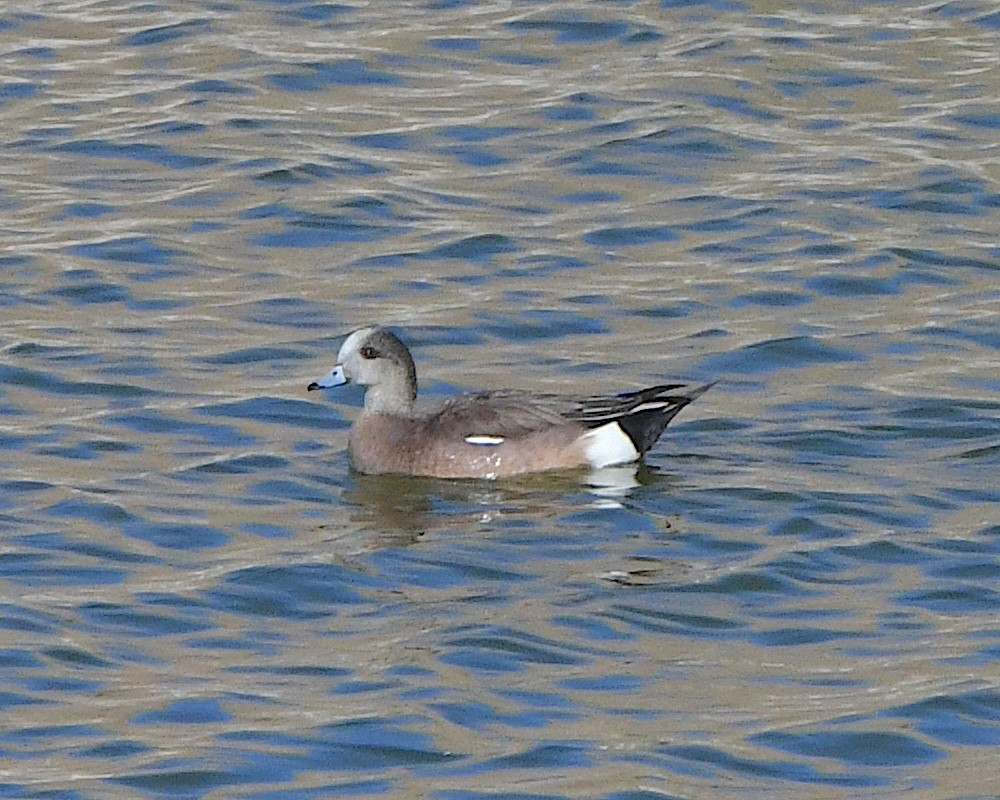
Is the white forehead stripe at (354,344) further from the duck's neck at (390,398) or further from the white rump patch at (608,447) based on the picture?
the white rump patch at (608,447)

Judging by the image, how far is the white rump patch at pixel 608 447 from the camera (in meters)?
9.29

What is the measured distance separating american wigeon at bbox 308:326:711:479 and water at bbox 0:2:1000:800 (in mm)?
137

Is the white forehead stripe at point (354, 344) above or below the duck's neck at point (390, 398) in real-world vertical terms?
above

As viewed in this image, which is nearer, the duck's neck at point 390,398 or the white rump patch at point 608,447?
the white rump patch at point 608,447

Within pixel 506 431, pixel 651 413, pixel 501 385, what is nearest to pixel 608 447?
pixel 651 413

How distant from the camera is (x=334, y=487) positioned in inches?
362

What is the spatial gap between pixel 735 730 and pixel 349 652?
3.91ft

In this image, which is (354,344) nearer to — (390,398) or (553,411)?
(390,398)

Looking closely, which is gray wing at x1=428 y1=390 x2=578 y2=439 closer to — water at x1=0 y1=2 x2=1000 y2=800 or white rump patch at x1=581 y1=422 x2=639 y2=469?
white rump patch at x1=581 y1=422 x2=639 y2=469

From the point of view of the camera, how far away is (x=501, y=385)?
33.9ft

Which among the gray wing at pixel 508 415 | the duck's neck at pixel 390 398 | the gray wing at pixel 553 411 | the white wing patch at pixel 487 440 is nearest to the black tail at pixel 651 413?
the gray wing at pixel 553 411

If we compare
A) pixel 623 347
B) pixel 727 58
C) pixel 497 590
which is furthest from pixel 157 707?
pixel 727 58

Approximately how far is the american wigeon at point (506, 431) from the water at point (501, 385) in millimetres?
137

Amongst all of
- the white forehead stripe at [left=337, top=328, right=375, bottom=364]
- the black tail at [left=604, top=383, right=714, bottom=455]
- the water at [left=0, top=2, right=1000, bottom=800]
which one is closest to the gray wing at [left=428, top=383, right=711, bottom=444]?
the black tail at [left=604, top=383, right=714, bottom=455]
